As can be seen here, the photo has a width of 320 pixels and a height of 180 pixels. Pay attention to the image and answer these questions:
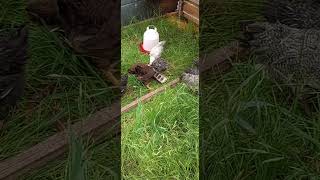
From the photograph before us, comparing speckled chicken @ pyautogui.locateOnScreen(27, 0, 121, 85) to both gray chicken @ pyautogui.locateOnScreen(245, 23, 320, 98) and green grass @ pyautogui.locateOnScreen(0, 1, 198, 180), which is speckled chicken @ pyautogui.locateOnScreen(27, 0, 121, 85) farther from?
gray chicken @ pyautogui.locateOnScreen(245, 23, 320, 98)

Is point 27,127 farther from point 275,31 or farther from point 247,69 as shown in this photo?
point 275,31

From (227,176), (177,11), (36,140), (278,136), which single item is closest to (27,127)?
(36,140)

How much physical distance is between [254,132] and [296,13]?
1466mm

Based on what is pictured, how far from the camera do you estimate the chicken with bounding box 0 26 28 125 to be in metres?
3.12

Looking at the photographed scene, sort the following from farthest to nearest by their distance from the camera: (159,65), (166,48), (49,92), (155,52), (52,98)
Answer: (166,48)
(155,52)
(159,65)
(49,92)
(52,98)

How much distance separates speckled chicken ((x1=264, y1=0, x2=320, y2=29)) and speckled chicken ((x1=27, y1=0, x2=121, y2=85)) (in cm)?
127

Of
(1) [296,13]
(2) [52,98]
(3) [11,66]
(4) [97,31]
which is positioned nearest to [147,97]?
(4) [97,31]

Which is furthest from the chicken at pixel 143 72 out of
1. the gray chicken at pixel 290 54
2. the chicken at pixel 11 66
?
the chicken at pixel 11 66

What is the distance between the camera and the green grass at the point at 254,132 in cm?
285

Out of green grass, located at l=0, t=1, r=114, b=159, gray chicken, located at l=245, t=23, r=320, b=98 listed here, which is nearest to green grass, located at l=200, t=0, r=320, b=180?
gray chicken, located at l=245, t=23, r=320, b=98

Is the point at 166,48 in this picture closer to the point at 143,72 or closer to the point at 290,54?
the point at 143,72

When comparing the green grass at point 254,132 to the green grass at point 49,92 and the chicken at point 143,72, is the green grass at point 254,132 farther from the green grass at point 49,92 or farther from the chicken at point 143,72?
the green grass at point 49,92

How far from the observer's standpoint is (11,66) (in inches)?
125

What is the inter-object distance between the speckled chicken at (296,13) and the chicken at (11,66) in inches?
78.6
